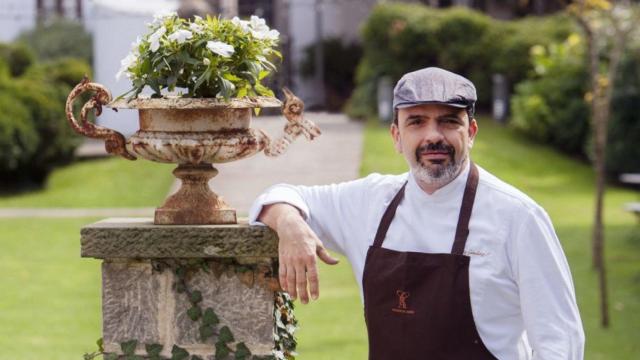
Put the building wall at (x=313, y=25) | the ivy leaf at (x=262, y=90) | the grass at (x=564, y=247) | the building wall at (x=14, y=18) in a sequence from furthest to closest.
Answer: the building wall at (x=14, y=18)
the building wall at (x=313, y=25)
the grass at (x=564, y=247)
the ivy leaf at (x=262, y=90)

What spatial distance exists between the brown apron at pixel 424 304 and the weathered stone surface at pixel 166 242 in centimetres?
81

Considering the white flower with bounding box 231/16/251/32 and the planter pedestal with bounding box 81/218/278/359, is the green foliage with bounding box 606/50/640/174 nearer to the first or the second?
the white flower with bounding box 231/16/251/32

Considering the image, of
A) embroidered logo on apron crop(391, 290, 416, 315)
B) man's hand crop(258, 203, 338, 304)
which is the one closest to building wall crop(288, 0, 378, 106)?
man's hand crop(258, 203, 338, 304)

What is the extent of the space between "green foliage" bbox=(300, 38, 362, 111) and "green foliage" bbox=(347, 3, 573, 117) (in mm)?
3787

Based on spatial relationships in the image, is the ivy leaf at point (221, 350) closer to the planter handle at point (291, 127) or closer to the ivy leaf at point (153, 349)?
the ivy leaf at point (153, 349)

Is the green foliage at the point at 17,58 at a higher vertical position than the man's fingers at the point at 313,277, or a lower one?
lower

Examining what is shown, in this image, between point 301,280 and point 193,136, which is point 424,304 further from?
point 193,136

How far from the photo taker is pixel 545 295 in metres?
3.45

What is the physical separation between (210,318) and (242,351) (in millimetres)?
158

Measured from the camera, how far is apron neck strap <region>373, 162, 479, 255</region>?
359cm

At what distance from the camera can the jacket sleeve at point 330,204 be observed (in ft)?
13.1

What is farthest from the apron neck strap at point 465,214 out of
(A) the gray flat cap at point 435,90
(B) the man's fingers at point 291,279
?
(B) the man's fingers at point 291,279

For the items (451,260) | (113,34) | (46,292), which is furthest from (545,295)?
(113,34)

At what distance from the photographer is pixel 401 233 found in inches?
147
